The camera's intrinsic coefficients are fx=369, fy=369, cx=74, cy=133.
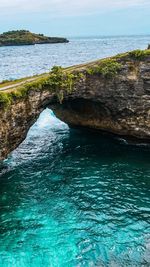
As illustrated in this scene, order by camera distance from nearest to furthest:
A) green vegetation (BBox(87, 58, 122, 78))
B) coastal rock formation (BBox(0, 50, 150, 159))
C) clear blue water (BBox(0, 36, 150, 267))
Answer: clear blue water (BBox(0, 36, 150, 267))
coastal rock formation (BBox(0, 50, 150, 159))
green vegetation (BBox(87, 58, 122, 78))

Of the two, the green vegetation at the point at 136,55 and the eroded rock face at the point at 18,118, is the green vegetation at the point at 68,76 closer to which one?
the green vegetation at the point at 136,55

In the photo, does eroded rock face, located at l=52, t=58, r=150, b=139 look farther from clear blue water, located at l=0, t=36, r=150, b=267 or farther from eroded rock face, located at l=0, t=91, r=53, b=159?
eroded rock face, located at l=0, t=91, r=53, b=159

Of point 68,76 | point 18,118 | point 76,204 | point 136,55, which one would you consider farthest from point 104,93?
point 76,204

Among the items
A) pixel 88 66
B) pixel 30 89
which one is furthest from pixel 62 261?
pixel 88 66

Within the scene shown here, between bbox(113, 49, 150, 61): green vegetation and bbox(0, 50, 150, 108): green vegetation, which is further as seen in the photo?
bbox(113, 49, 150, 61): green vegetation

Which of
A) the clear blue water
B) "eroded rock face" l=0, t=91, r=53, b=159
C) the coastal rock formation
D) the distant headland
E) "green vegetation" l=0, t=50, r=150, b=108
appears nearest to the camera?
the clear blue water

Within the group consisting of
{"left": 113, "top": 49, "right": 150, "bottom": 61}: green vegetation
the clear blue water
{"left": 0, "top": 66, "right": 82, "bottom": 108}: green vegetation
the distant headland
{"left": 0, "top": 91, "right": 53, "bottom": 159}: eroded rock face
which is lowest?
the clear blue water

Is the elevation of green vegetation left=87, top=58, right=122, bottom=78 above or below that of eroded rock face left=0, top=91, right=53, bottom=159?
above

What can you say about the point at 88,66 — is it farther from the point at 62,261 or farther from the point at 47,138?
the point at 62,261

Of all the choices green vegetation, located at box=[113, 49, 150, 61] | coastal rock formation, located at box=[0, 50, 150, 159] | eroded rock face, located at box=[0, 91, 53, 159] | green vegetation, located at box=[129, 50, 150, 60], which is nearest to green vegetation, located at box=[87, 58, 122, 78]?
coastal rock formation, located at box=[0, 50, 150, 159]
